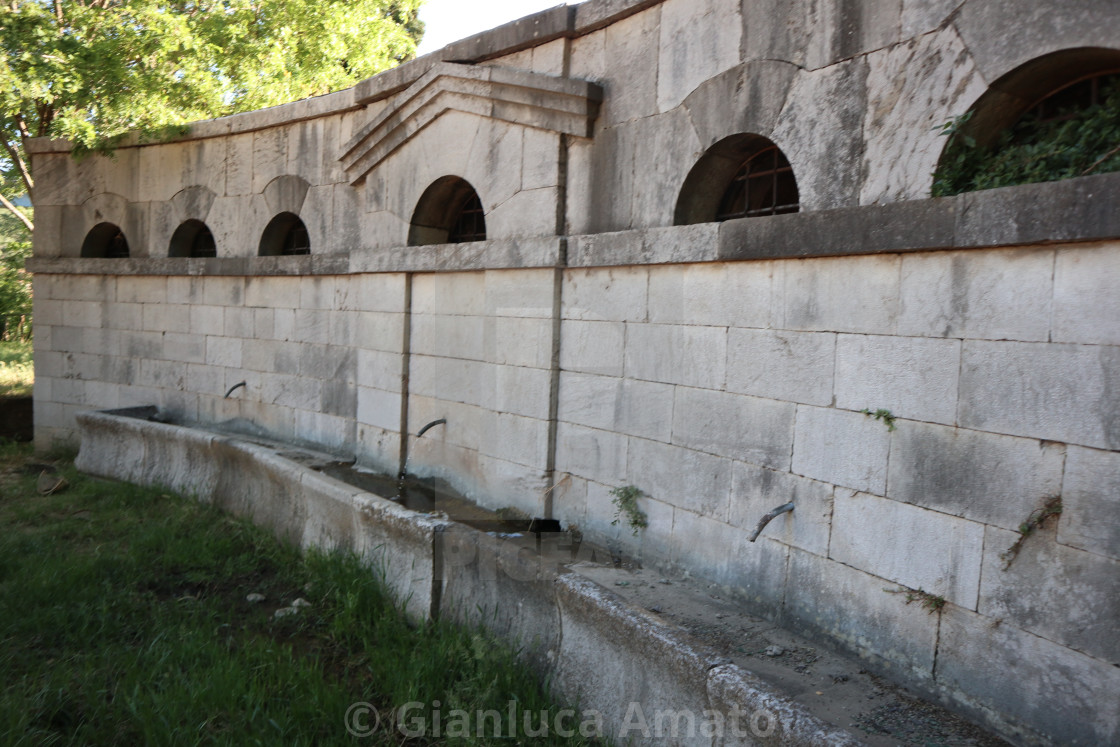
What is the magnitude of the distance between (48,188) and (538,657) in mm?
9492

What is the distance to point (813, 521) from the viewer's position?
3828mm

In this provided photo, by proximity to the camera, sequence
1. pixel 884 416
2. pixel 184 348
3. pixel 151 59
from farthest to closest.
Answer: pixel 151 59 → pixel 184 348 → pixel 884 416

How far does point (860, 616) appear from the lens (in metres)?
3.58

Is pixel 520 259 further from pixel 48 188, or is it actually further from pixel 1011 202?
pixel 48 188

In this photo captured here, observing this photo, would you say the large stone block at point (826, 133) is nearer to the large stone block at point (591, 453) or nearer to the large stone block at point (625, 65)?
the large stone block at point (625, 65)

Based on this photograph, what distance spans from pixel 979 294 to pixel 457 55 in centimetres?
448

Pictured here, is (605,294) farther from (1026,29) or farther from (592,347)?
(1026,29)

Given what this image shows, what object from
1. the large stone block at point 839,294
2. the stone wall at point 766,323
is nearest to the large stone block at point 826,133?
the stone wall at point 766,323

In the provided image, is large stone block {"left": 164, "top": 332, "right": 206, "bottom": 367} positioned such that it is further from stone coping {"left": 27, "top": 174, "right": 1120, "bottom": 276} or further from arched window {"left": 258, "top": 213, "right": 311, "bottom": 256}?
stone coping {"left": 27, "top": 174, "right": 1120, "bottom": 276}

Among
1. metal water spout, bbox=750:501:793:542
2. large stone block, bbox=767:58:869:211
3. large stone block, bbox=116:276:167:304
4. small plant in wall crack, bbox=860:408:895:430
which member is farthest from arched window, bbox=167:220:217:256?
small plant in wall crack, bbox=860:408:895:430

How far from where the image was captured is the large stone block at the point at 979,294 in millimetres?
2939

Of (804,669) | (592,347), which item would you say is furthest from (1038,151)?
(592,347)

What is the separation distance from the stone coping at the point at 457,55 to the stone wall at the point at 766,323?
3 cm

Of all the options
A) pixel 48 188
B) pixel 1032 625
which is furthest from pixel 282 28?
pixel 1032 625
